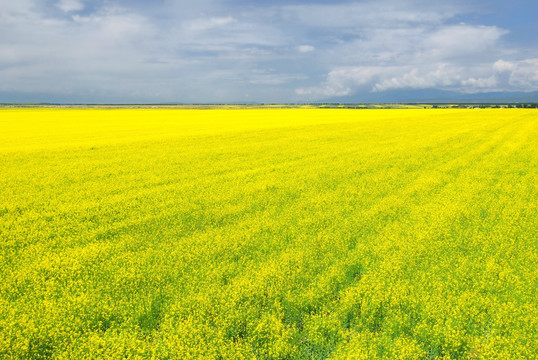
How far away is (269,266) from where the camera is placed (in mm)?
6965

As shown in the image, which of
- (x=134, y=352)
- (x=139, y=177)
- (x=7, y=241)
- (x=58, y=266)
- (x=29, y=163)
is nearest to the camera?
(x=134, y=352)

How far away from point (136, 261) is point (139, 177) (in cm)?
858

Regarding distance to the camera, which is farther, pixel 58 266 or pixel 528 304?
pixel 58 266

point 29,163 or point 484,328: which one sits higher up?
point 29,163

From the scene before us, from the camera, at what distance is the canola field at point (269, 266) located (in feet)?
16.3

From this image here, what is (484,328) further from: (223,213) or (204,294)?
(223,213)

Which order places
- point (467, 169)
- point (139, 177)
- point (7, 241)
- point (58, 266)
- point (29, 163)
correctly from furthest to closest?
1. point (29, 163)
2. point (467, 169)
3. point (139, 177)
4. point (7, 241)
5. point (58, 266)

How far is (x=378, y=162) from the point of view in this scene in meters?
18.4

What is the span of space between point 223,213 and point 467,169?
13089 millimetres

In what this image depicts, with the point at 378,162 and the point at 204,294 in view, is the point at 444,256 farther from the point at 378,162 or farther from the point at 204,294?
the point at 378,162

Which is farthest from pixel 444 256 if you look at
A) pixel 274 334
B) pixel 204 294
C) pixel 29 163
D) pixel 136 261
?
pixel 29 163

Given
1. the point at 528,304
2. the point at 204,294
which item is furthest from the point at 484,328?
the point at 204,294

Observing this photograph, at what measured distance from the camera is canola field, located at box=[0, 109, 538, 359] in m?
4.96

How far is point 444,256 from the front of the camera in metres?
7.49
